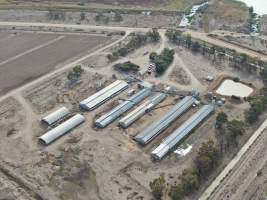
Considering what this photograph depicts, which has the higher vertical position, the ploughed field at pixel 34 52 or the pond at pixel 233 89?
the ploughed field at pixel 34 52

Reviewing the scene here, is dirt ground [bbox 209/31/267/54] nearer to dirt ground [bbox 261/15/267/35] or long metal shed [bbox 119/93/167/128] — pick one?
dirt ground [bbox 261/15/267/35]

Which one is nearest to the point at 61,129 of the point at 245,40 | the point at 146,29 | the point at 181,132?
the point at 181,132

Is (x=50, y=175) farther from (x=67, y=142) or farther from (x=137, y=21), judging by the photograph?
(x=137, y=21)

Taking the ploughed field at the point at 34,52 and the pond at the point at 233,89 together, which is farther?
the ploughed field at the point at 34,52

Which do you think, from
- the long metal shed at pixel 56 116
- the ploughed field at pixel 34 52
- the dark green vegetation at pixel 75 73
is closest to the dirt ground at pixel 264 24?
the ploughed field at pixel 34 52

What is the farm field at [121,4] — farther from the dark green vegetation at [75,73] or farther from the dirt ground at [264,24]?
the dark green vegetation at [75,73]

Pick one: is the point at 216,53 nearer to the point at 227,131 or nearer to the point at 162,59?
the point at 162,59
